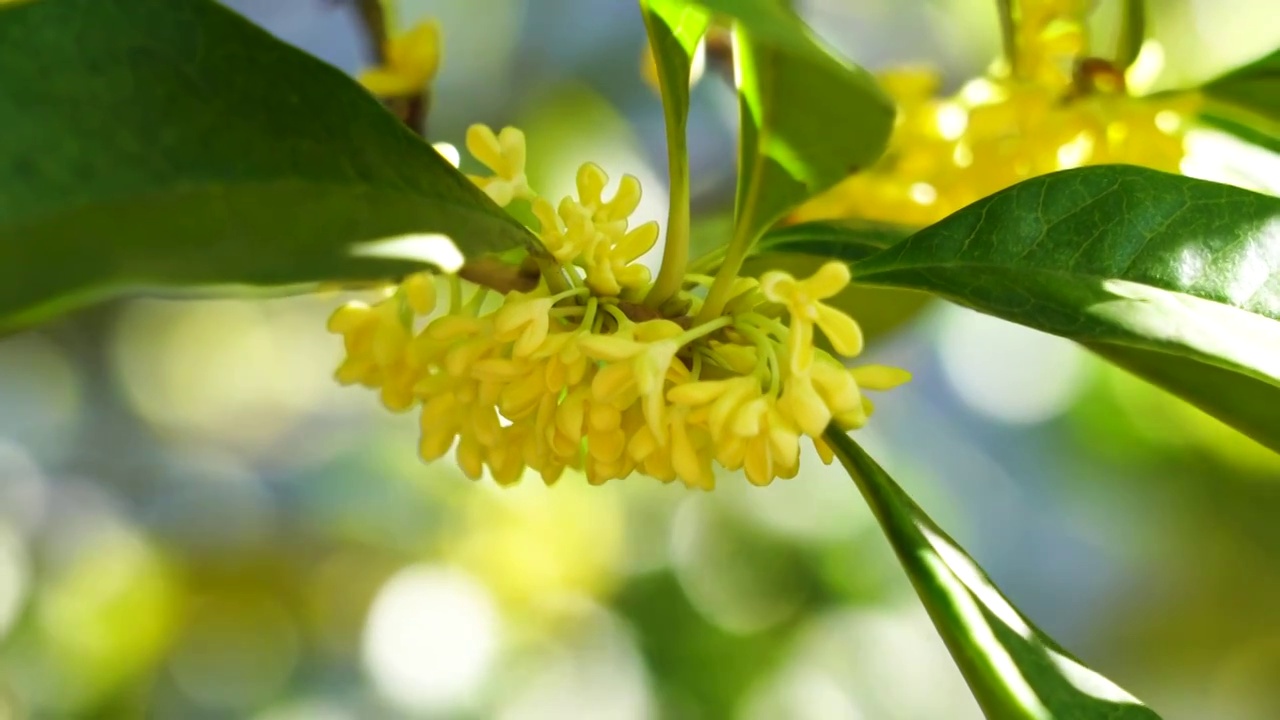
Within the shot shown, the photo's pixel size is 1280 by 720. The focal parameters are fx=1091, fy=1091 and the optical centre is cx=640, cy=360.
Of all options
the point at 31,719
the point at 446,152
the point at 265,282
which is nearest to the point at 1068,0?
the point at 446,152

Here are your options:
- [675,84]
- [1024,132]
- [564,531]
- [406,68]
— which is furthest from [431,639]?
[675,84]

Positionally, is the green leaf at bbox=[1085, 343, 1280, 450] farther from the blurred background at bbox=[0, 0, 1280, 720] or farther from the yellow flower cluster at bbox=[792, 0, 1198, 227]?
the blurred background at bbox=[0, 0, 1280, 720]

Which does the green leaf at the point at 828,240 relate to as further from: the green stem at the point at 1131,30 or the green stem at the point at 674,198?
the green stem at the point at 1131,30

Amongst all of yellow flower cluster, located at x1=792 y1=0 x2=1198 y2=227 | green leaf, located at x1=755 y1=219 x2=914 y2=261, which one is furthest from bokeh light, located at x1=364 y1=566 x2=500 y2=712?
green leaf, located at x1=755 y1=219 x2=914 y2=261

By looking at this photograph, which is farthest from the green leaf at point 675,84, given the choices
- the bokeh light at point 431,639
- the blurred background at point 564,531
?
the bokeh light at point 431,639

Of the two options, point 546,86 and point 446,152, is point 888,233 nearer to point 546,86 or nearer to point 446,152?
point 446,152

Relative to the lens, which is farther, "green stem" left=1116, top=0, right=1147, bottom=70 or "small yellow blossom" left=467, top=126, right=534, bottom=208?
"green stem" left=1116, top=0, right=1147, bottom=70
